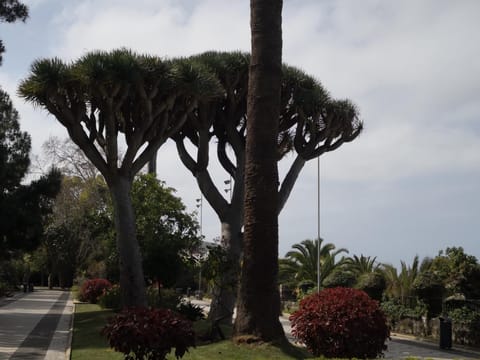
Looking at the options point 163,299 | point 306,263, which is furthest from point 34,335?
point 306,263

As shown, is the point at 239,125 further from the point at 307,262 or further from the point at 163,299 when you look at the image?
the point at 307,262

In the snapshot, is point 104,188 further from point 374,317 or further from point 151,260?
point 374,317

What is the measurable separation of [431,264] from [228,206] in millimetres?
9844

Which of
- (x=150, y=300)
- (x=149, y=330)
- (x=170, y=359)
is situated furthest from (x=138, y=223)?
(x=149, y=330)

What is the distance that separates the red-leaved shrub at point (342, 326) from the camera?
11.5 m

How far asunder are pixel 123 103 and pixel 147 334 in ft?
41.5

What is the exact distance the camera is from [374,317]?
39.1ft

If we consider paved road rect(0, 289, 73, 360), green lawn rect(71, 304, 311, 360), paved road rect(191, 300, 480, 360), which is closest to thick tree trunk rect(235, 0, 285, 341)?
green lawn rect(71, 304, 311, 360)

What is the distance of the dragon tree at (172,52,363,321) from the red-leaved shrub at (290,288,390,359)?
875cm

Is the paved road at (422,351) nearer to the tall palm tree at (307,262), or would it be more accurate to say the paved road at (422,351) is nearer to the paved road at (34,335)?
the paved road at (34,335)

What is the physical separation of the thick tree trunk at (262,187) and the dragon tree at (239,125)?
7.65m

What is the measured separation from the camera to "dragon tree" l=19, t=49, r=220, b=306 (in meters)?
19.0

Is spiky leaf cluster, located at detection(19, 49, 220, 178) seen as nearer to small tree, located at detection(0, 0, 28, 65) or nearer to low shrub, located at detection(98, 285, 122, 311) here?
small tree, located at detection(0, 0, 28, 65)

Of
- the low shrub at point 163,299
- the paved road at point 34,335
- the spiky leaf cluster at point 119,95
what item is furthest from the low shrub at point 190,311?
the spiky leaf cluster at point 119,95
